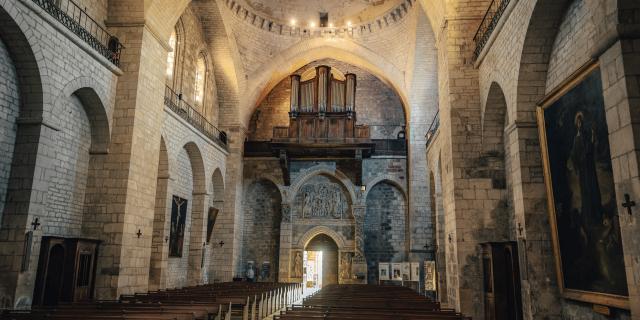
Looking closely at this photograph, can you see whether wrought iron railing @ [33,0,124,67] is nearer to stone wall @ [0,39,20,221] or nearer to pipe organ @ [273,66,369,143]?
stone wall @ [0,39,20,221]

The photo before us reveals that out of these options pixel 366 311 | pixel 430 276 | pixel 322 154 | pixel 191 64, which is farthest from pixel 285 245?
pixel 366 311

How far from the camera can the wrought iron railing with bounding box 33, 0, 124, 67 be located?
338 inches

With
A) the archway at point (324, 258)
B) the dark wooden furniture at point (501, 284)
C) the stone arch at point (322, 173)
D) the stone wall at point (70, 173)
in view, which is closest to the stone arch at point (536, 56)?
the dark wooden furniture at point (501, 284)

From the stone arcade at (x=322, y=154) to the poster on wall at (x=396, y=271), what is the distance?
110 mm

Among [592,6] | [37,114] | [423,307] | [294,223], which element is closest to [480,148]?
[423,307]

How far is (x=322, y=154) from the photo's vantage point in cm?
1878

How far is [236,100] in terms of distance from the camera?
19.0m

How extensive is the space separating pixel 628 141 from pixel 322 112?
14353 mm

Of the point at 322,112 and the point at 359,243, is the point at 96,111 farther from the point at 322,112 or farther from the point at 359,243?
the point at 359,243

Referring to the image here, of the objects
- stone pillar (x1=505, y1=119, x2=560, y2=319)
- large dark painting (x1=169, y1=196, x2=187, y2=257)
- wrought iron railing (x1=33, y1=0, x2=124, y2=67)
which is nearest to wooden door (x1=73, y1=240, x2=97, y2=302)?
wrought iron railing (x1=33, y1=0, x2=124, y2=67)

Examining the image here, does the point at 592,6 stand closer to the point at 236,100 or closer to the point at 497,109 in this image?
the point at 497,109

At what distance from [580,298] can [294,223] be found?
14158mm

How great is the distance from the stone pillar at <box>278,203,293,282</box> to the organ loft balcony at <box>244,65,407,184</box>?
5.13 ft

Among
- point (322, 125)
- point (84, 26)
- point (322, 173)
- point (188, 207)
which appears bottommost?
point (188, 207)
